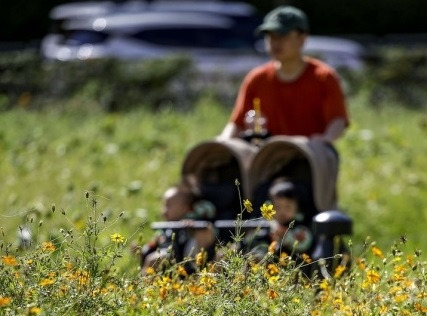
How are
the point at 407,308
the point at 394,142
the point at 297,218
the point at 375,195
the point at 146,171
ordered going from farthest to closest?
the point at 394,142 → the point at 146,171 → the point at 375,195 → the point at 297,218 → the point at 407,308

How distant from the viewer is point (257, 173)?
7.23 meters

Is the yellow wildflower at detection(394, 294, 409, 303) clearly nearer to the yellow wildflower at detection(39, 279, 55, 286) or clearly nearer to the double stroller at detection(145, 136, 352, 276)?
the yellow wildflower at detection(39, 279, 55, 286)

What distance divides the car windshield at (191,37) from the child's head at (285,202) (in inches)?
463

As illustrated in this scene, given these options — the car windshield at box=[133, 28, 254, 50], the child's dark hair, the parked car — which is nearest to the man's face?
the child's dark hair

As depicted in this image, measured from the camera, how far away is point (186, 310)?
4.19 m

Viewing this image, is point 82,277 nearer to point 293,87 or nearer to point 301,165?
point 301,165

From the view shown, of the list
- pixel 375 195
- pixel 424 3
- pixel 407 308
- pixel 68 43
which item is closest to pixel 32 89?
pixel 68 43

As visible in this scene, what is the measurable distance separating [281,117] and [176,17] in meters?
11.8

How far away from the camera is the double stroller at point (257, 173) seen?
6.91 metres

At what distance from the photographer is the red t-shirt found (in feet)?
24.0

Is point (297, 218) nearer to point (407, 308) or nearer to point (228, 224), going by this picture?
point (228, 224)

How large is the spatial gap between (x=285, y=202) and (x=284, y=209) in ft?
0.12

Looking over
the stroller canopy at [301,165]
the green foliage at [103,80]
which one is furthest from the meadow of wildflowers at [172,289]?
the green foliage at [103,80]

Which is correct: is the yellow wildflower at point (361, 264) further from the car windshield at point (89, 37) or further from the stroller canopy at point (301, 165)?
the car windshield at point (89, 37)
